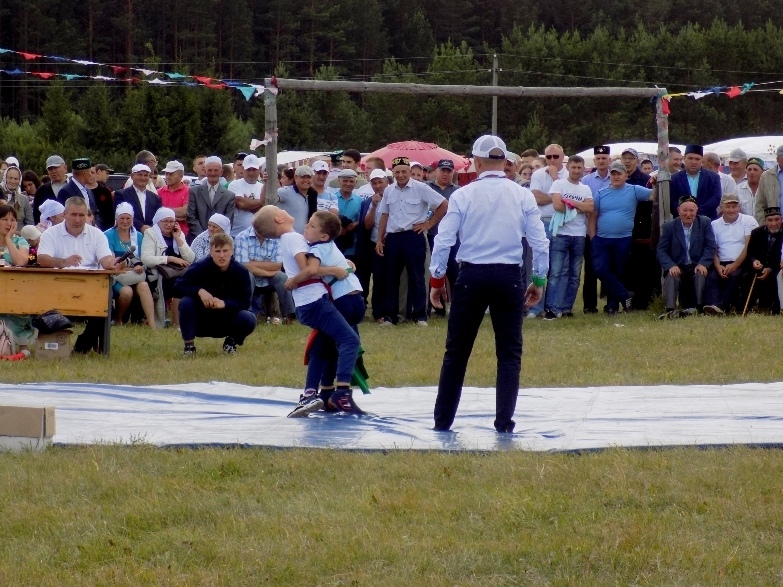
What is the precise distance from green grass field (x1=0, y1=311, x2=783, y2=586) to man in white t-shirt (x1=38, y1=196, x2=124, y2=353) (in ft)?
17.0

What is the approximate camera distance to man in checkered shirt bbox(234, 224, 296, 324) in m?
13.5

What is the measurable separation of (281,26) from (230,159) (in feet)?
78.9

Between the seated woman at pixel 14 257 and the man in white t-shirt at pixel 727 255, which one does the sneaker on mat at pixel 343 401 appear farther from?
the man in white t-shirt at pixel 727 255

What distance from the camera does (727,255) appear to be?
547 inches

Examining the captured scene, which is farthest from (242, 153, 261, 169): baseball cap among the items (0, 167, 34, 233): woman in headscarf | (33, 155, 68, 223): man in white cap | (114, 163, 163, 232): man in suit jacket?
(0, 167, 34, 233): woman in headscarf

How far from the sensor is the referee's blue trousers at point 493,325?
7.05m

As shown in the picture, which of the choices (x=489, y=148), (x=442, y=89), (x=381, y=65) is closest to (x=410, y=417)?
(x=489, y=148)

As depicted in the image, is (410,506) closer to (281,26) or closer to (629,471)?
(629,471)

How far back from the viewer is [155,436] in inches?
279

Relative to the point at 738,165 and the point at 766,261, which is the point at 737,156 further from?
the point at 766,261

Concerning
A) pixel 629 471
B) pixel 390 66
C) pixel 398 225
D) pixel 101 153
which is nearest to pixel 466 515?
pixel 629 471

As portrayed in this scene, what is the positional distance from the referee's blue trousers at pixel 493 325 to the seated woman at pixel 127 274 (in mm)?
6176

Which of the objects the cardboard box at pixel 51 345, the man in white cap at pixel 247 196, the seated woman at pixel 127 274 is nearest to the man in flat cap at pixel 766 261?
the man in white cap at pixel 247 196

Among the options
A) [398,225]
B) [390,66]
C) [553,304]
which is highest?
[390,66]
